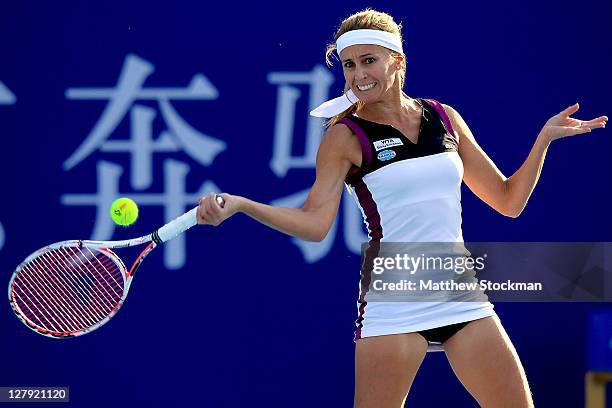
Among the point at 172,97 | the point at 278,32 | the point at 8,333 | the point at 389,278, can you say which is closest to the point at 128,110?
the point at 172,97

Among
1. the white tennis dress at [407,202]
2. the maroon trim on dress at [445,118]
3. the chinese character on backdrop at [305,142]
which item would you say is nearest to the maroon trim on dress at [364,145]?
the white tennis dress at [407,202]

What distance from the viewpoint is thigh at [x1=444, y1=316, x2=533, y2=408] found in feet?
12.7

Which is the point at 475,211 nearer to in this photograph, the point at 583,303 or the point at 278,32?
the point at 583,303

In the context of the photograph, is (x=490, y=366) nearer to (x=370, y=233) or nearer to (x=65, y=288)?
(x=370, y=233)

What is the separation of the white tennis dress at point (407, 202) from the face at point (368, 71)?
93 mm

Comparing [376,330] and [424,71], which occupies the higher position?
[424,71]

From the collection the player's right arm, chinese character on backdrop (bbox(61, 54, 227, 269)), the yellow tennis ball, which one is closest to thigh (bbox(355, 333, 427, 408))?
the player's right arm

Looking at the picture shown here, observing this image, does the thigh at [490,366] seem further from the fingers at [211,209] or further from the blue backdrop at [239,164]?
the blue backdrop at [239,164]

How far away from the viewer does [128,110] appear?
5.74 m

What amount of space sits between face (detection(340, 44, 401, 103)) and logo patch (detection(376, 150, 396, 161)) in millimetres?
180

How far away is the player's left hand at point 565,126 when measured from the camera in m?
4.07

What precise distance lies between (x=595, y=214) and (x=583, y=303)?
0.40 metres

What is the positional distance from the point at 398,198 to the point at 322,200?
0.76 ft

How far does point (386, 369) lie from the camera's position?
3.87 m
